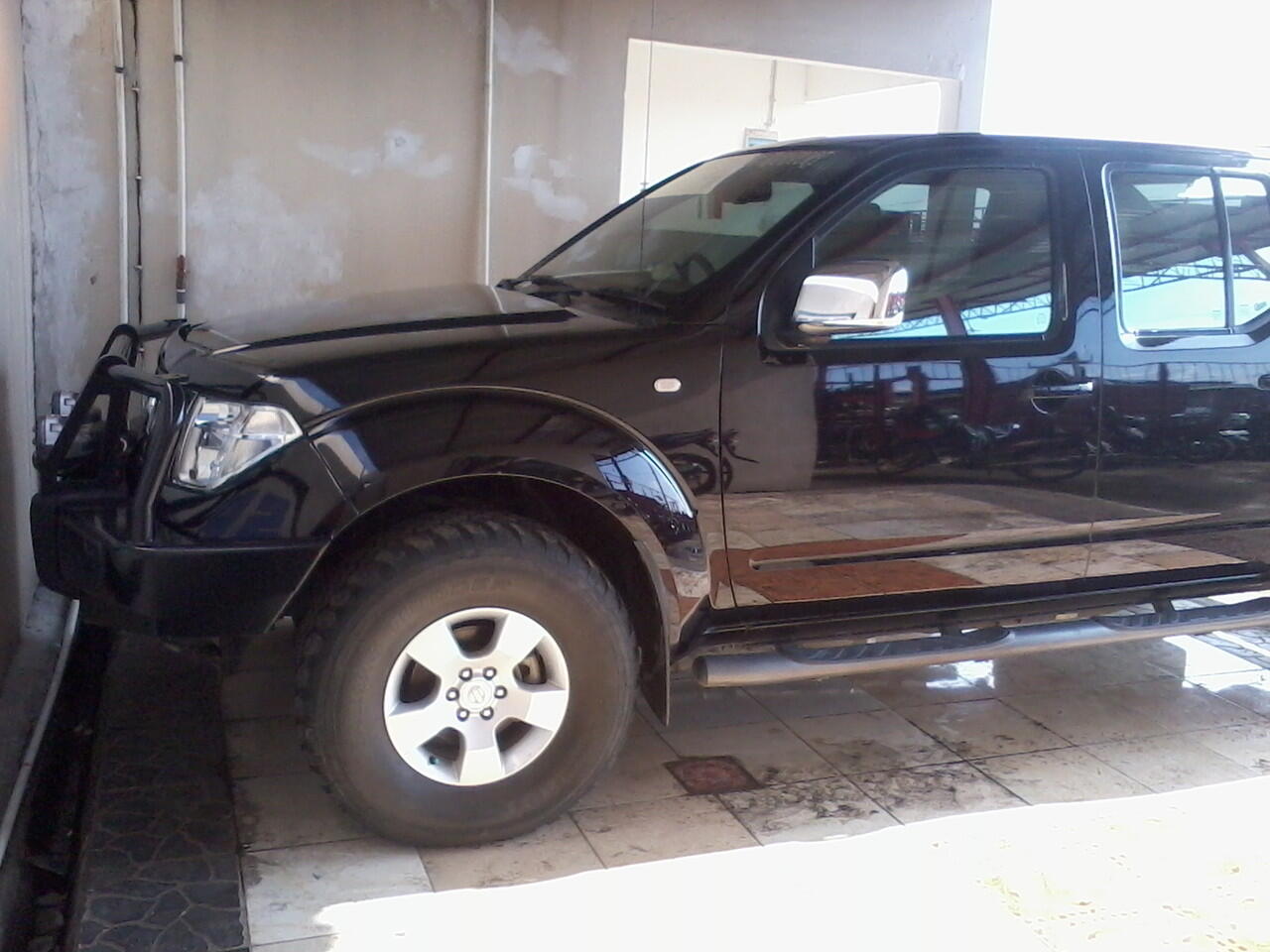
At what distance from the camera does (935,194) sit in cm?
364

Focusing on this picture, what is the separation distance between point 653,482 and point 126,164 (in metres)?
3.74

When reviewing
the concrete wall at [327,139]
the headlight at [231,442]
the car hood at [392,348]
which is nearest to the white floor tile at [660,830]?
the car hood at [392,348]

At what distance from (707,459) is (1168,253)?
177 centimetres

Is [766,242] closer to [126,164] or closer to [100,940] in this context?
[100,940]

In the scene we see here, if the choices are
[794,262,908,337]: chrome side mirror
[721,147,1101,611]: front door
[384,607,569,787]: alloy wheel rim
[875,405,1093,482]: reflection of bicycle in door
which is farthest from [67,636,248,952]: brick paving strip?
[875,405,1093,482]: reflection of bicycle in door

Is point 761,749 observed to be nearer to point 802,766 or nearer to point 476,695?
point 802,766

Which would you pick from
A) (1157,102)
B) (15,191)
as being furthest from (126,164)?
(1157,102)

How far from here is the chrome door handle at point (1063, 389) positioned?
3.62 m

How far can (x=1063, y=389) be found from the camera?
3656 mm

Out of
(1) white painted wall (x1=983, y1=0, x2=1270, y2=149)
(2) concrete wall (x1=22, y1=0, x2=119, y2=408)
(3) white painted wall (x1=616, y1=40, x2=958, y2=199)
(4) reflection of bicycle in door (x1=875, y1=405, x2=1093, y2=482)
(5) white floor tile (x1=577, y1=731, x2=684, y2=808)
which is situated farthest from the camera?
(3) white painted wall (x1=616, y1=40, x2=958, y2=199)

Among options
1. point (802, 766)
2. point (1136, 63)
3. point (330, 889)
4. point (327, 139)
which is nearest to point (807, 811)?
point (802, 766)

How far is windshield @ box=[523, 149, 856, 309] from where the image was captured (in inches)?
139

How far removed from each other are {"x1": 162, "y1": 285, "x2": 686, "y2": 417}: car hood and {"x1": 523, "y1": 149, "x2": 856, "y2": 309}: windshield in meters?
0.19

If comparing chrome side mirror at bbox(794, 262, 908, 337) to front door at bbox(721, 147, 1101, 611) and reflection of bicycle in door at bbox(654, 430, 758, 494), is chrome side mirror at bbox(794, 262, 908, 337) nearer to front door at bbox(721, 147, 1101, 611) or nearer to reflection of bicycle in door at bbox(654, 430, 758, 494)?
front door at bbox(721, 147, 1101, 611)
